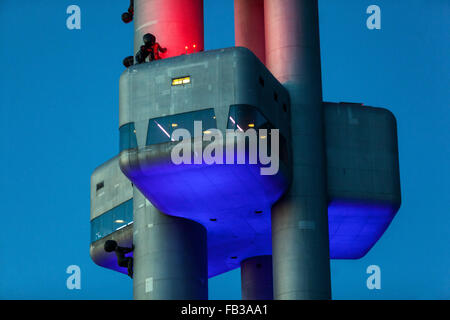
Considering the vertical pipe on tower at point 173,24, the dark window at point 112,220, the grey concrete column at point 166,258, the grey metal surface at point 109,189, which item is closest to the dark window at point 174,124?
the grey concrete column at point 166,258

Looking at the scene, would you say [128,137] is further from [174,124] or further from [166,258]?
[166,258]

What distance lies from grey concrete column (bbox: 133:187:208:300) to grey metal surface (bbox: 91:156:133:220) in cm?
444

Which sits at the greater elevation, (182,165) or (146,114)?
(146,114)

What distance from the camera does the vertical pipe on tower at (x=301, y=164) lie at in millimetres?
49688

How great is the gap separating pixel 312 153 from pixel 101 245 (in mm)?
14856

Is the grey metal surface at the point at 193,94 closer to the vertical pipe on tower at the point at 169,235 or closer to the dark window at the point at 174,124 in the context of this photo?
the dark window at the point at 174,124

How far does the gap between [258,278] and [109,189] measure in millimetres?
11356

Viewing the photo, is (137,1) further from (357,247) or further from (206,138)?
(357,247)

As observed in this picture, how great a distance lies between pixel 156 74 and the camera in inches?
1882

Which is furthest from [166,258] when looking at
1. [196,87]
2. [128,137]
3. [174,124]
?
[196,87]

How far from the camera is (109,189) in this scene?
5847 centimetres

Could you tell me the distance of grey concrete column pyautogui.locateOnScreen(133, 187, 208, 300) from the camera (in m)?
50.4

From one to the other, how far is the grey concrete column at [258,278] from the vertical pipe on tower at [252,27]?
12636mm
